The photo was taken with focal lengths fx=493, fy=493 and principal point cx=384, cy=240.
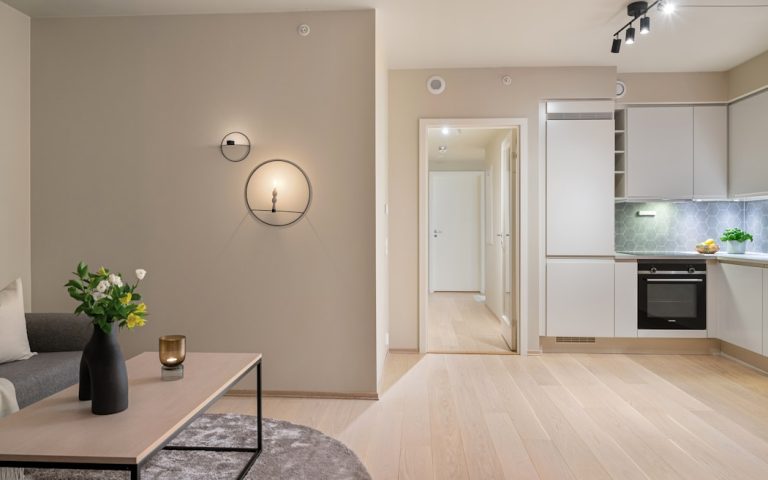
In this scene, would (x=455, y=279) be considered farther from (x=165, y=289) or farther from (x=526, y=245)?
(x=165, y=289)

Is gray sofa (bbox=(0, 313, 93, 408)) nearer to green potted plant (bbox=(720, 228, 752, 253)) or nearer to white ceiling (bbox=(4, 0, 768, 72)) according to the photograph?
white ceiling (bbox=(4, 0, 768, 72))

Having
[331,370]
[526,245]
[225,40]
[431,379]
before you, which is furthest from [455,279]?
[225,40]

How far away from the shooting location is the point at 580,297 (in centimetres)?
460

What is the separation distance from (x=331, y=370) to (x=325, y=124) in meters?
1.73

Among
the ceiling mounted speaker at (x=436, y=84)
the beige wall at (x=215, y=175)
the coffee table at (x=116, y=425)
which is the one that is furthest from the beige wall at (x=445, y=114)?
the coffee table at (x=116, y=425)

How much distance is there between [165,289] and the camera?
11.7ft

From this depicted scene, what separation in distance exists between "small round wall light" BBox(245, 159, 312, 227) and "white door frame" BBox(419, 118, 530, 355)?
1484 mm

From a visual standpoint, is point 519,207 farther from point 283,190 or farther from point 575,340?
point 283,190

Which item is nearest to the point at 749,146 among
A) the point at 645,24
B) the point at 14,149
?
the point at 645,24

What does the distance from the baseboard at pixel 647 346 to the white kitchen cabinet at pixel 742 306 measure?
231 millimetres

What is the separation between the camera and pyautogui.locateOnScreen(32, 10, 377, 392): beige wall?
136 inches

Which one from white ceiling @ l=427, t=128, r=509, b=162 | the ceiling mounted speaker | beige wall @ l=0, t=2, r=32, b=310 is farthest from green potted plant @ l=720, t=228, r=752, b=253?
beige wall @ l=0, t=2, r=32, b=310

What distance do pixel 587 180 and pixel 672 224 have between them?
1.19 m

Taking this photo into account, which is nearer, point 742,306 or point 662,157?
point 742,306
